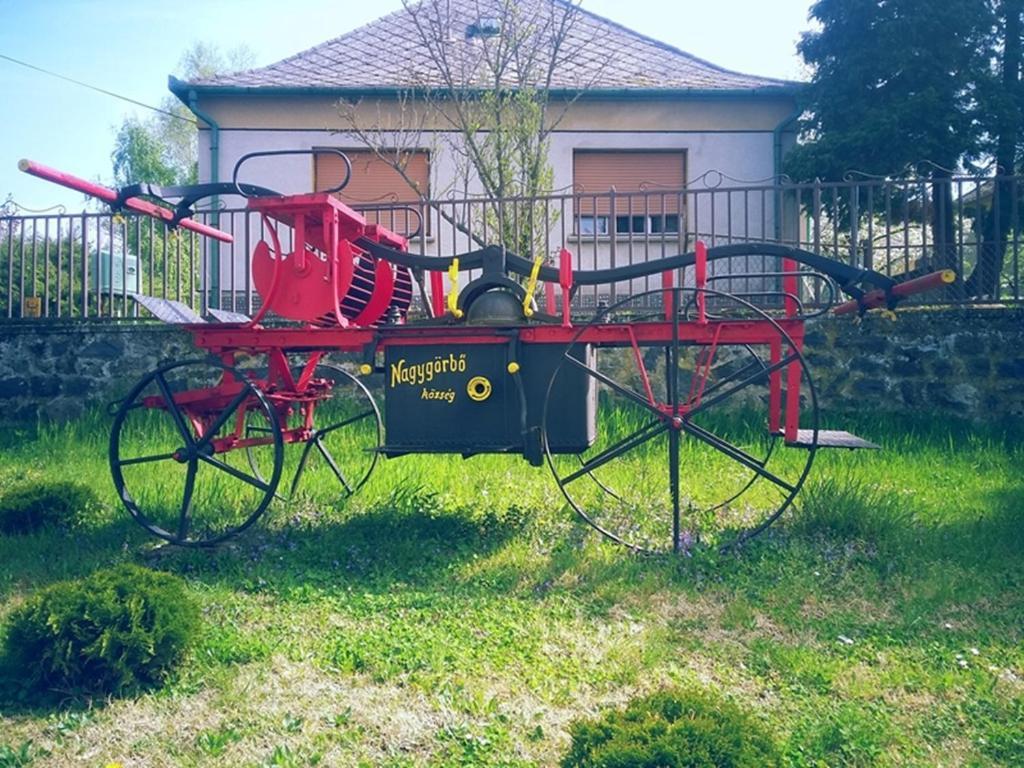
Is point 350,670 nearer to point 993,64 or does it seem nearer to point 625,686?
point 625,686

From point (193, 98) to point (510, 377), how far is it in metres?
8.65

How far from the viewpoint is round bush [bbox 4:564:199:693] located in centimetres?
356

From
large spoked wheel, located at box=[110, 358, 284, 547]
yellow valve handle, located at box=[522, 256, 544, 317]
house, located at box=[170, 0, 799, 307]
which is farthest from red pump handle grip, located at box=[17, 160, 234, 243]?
house, located at box=[170, 0, 799, 307]

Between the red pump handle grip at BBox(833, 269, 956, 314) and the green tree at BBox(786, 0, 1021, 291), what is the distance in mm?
5844

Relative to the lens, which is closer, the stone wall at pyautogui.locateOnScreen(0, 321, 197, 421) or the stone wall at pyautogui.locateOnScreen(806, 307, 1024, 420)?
the stone wall at pyautogui.locateOnScreen(806, 307, 1024, 420)

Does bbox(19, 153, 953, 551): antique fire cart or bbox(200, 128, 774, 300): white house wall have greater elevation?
bbox(200, 128, 774, 300): white house wall

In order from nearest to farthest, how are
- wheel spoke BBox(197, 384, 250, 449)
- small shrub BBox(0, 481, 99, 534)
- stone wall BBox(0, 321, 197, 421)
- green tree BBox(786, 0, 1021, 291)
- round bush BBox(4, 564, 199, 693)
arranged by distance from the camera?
round bush BBox(4, 564, 199, 693) → wheel spoke BBox(197, 384, 250, 449) → small shrub BBox(0, 481, 99, 534) → stone wall BBox(0, 321, 197, 421) → green tree BBox(786, 0, 1021, 291)

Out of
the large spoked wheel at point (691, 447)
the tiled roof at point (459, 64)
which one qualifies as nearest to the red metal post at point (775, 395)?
the large spoked wheel at point (691, 447)

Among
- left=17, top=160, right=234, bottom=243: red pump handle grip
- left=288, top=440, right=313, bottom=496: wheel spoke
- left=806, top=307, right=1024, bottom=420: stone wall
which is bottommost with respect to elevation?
left=288, top=440, right=313, bottom=496: wheel spoke

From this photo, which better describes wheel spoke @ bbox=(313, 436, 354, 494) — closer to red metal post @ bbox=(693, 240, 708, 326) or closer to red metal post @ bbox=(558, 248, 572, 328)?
red metal post @ bbox=(558, 248, 572, 328)

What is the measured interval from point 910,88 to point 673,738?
1019 cm

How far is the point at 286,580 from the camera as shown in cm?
484

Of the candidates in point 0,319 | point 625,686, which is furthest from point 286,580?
point 0,319

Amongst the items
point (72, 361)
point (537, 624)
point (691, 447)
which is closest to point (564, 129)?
point (72, 361)
